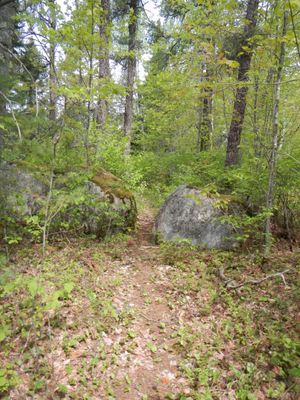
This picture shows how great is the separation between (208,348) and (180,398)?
0.80 metres

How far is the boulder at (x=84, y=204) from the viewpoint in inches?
203

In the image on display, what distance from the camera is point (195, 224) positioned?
19.9ft

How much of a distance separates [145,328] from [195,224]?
9.23ft

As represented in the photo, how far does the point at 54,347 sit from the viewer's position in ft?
10.6

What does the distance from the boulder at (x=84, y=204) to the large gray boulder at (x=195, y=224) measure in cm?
101

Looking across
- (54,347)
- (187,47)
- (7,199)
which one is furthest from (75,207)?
(187,47)

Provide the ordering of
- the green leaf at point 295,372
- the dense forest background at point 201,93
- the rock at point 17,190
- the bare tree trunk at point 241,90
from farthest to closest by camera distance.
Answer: the bare tree trunk at point 241,90 → the rock at point 17,190 → the dense forest background at point 201,93 → the green leaf at point 295,372

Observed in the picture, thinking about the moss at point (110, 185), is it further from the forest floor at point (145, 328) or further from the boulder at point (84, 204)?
the forest floor at point (145, 328)

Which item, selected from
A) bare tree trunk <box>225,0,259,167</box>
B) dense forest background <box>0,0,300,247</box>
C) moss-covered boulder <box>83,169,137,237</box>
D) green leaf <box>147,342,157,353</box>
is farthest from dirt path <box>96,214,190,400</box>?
bare tree trunk <box>225,0,259,167</box>

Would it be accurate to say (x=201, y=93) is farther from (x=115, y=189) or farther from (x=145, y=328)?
(x=145, y=328)

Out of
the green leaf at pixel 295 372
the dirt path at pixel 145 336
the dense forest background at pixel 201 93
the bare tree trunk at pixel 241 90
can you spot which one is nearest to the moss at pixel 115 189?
the dense forest background at pixel 201 93

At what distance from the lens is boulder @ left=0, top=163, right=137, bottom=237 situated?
5.16 meters

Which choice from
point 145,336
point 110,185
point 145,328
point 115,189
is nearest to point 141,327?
point 145,328

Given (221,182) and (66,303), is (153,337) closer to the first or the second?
(66,303)
